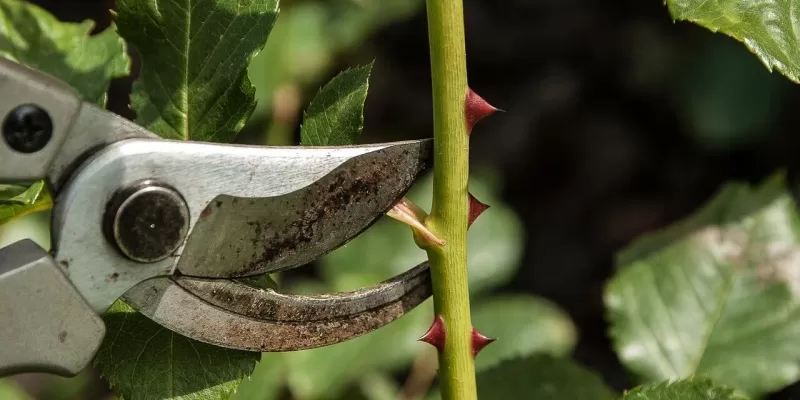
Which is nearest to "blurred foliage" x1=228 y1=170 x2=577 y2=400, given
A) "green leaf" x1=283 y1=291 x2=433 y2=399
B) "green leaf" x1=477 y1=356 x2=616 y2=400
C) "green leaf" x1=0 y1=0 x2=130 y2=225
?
"green leaf" x1=283 y1=291 x2=433 y2=399

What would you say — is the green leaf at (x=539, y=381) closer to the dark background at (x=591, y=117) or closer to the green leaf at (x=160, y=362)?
the green leaf at (x=160, y=362)

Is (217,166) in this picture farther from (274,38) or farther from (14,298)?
(274,38)

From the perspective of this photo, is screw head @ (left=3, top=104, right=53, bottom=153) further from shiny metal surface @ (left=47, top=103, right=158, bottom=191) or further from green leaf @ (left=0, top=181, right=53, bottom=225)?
green leaf @ (left=0, top=181, right=53, bottom=225)

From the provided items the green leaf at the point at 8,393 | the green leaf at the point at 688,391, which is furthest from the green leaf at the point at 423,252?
the green leaf at the point at 688,391

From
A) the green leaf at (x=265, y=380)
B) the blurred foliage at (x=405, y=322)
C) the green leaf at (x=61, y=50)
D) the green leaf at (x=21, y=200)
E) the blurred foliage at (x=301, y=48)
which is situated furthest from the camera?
the blurred foliage at (x=301, y=48)

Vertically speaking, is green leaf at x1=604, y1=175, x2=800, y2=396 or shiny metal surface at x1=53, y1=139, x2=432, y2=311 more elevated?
green leaf at x1=604, y1=175, x2=800, y2=396

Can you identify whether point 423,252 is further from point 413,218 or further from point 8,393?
point 413,218
